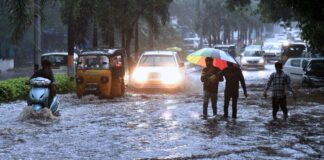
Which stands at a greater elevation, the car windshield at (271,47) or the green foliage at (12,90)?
the car windshield at (271,47)

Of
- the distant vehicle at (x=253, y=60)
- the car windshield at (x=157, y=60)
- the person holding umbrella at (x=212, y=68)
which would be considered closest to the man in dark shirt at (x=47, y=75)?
the person holding umbrella at (x=212, y=68)

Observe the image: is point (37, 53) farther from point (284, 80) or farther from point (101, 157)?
point (101, 157)

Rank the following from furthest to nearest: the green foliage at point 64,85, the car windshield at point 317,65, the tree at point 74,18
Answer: the car windshield at point 317,65
the green foliage at point 64,85
the tree at point 74,18

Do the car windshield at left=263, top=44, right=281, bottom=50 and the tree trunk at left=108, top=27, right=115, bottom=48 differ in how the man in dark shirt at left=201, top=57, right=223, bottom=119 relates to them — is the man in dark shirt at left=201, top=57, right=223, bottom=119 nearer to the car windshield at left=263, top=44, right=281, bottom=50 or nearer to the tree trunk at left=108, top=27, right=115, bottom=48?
the tree trunk at left=108, top=27, right=115, bottom=48

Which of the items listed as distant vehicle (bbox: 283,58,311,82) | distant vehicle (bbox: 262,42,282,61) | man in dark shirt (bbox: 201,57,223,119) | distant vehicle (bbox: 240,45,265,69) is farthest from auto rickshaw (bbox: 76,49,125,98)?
distant vehicle (bbox: 262,42,282,61)

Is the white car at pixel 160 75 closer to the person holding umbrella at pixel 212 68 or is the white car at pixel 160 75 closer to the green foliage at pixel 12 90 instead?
the green foliage at pixel 12 90

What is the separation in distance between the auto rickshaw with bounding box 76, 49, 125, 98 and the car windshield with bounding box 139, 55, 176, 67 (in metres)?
3.06

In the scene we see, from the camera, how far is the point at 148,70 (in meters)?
23.7

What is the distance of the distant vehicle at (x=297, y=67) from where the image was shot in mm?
27986

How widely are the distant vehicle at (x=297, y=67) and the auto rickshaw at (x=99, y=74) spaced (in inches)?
416

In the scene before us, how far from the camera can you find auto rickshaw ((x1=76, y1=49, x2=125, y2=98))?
66.6 ft

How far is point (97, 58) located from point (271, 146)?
11102 millimetres

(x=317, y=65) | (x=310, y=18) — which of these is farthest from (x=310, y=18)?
(x=317, y=65)

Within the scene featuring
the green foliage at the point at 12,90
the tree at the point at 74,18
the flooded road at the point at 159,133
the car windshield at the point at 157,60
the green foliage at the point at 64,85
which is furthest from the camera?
the car windshield at the point at 157,60
